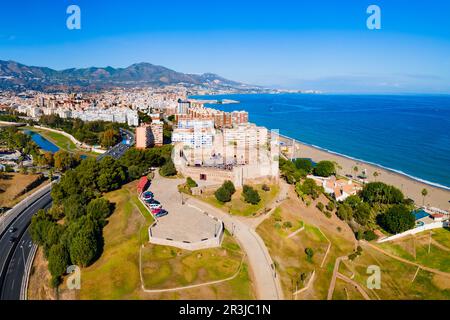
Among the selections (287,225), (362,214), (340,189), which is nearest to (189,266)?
(287,225)

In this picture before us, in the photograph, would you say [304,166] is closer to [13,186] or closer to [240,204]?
[240,204]

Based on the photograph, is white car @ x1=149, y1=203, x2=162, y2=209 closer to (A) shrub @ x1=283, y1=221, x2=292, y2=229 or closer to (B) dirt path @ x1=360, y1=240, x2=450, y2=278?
(A) shrub @ x1=283, y1=221, x2=292, y2=229

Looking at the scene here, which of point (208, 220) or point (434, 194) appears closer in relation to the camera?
point (208, 220)

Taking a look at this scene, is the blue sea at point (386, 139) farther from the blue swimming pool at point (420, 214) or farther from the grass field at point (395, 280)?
the grass field at point (395, 280)
